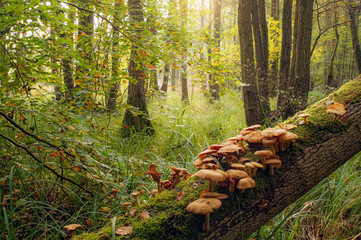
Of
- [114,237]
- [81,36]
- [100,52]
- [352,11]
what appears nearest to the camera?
[114,237]

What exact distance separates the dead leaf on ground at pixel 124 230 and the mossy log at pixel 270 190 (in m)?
0.03

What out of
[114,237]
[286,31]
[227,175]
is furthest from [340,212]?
[286,31]

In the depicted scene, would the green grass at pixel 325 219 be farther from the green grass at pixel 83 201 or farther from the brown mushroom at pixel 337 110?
the brown mushroom at pixel 337 110

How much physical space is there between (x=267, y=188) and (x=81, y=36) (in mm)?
3307

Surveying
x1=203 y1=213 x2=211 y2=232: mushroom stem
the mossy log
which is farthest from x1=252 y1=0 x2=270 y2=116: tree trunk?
x1=203 y1=213 x2=211 y2=232: mushroom stem

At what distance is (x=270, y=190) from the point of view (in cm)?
160

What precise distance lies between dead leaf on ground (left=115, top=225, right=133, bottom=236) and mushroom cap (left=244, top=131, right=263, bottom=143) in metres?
1.03

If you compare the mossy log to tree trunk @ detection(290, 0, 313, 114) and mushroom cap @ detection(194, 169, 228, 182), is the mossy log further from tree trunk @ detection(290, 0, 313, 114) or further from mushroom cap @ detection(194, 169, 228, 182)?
tree trunk @ detection(290, 0, 313, 114)

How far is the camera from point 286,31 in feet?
26.4

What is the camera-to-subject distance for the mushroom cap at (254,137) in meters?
1.66

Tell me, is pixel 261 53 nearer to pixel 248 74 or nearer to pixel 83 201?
pixel 248 74

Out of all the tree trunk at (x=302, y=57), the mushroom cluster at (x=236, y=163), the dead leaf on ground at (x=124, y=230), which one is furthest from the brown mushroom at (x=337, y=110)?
the tree trunk at (x=302, y=57)

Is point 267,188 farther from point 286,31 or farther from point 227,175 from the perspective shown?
point 286,31

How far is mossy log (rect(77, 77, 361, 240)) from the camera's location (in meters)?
1.40
